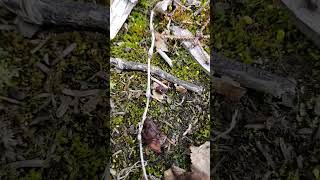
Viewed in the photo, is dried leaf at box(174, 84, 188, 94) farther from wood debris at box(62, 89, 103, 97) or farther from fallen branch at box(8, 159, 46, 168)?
fallen branch at box(8, 159, 46, 168)

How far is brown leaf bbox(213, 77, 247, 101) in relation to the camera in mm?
3340

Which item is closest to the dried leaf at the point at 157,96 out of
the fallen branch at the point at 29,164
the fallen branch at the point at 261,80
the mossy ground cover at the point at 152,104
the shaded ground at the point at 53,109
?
the mossy ground cover at the point at 152,104

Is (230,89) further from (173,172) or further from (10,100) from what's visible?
(10,100)

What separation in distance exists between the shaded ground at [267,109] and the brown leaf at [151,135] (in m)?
0.37

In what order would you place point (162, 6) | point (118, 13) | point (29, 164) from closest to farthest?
1. point (29, 164)
2. point (118, 13)
3. point (162, 6)

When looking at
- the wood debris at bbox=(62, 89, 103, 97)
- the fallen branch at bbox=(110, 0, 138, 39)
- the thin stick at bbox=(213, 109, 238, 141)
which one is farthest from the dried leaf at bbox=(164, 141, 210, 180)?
the fallen branch at bbox=(110, 0, 138, 39)

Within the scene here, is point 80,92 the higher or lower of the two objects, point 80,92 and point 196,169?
the higher

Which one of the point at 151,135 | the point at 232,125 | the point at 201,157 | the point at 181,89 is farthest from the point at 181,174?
the point at 181,89

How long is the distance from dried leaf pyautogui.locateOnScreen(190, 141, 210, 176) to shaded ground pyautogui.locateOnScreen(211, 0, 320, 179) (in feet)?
0.16

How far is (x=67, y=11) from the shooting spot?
342 centimetres

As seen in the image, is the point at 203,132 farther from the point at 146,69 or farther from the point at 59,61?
the point at 59,61

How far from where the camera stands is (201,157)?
3227 millimetres

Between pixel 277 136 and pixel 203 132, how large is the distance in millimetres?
486

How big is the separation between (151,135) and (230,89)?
62 centimetres
